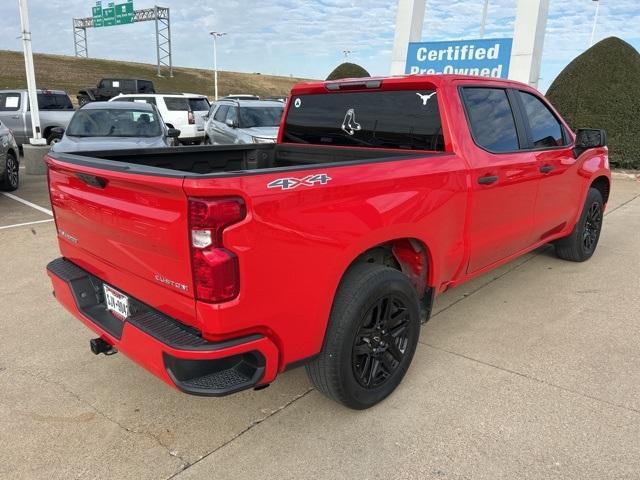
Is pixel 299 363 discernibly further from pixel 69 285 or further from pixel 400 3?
pixel 400 3

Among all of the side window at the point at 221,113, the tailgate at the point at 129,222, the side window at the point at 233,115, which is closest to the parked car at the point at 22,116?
the side window at the point at 221,113

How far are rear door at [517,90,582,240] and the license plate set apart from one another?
312cm

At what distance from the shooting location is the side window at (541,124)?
4125 millimetres

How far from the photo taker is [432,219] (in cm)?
303

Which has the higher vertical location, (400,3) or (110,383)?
(400,3)

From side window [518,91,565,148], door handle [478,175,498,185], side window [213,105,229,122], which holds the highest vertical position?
side window [518,91,565,148]

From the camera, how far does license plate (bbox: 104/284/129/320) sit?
2596mm

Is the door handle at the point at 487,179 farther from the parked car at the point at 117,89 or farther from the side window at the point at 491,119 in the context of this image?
the parked car at the point at 117,89

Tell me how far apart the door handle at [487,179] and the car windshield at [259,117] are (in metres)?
8.54

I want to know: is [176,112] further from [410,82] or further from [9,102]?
[410,82]

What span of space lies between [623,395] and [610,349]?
2.12 feet

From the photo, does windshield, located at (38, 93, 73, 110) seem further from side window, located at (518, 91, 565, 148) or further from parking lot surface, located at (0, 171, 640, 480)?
side window, located at (518, 91, 565, 148)

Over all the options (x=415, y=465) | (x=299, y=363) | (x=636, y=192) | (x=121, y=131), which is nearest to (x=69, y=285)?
(x=299, y=363)

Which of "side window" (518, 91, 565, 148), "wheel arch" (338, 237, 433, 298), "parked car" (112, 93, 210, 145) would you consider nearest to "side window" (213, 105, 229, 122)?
"parked car" (112, 93, 210, 145)
